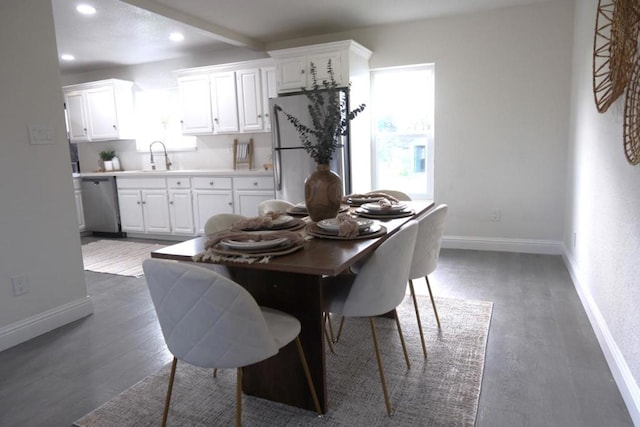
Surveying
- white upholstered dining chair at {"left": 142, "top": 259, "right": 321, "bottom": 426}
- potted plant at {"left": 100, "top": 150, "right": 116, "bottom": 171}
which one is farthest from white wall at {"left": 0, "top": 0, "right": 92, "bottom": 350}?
potted plant at {"left": 100, "top": 150, "right": 116, "bottom": 171}

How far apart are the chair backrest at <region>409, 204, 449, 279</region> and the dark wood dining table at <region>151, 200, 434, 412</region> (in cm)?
35

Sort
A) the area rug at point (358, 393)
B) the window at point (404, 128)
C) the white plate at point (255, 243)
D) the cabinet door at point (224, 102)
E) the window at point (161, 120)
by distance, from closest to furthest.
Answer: the white plate at point (255, 243)
the area rug at point (358, 393)
the window at point (404, 128)
the cabinet door at point (224, 102)
the window at point (161, 120)

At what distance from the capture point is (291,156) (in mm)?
4480

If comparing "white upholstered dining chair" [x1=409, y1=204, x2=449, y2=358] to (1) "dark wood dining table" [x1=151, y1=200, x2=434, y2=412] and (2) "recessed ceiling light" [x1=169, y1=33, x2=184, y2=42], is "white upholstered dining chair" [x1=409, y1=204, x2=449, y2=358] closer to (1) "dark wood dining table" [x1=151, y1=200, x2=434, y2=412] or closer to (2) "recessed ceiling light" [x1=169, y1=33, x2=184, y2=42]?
Result: (1) "dark wood dining table" [x1=151, y1=200, x2=434, y2=412]

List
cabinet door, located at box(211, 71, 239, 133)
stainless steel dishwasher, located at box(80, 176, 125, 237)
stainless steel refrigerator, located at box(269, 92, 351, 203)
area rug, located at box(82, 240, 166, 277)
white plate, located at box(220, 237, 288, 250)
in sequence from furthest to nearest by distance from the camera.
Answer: stainless steel dishwasher, located at box(80, 176, 125, 237)
cabinet door, located at box(211, 71, 239, 133)
stainless steel refrigerator, located at box(269, 92, 351, 203)
area rug, located at box(82, 240, 166, 277)
white plate, located at box(220, 237, 288, 250)

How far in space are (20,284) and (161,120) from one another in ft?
12.2

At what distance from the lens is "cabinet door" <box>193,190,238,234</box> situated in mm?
5062

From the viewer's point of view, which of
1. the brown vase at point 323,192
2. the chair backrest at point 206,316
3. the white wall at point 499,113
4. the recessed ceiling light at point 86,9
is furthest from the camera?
the white wall at point 499,113

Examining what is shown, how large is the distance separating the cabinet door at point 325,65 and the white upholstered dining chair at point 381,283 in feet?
9.27

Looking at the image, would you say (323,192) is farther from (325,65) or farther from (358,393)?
(325,65)

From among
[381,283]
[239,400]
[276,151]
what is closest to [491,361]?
[381,283]

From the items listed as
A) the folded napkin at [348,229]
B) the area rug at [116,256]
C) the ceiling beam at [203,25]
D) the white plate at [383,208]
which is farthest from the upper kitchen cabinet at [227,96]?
the folded napkin at [348,229]

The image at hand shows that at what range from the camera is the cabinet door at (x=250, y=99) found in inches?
197

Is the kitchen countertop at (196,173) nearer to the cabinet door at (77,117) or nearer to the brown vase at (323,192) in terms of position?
the cabinet door at (77,117)
